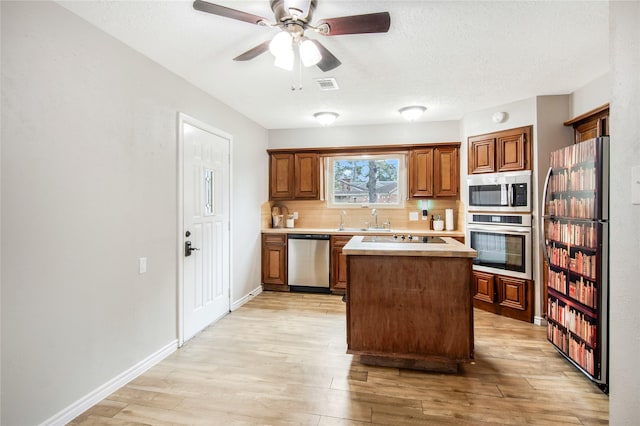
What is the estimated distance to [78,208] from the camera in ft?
6.61

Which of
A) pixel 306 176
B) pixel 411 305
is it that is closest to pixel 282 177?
pixel 306 176

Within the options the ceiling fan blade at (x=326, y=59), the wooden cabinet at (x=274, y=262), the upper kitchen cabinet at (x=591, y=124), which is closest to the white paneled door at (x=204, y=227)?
the wooden cabinet at (x=274, y=262)

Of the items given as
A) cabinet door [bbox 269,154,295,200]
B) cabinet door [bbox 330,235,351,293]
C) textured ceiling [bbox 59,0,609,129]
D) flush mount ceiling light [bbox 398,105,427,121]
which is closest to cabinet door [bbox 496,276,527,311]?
cabinet door [bbox 330,235,351,293]

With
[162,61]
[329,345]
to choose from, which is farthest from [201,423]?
[162,61]

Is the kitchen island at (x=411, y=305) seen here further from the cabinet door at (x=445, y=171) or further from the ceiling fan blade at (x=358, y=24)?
the cabinet door at (x=445, y=171)

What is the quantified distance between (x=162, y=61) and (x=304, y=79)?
1.28 m

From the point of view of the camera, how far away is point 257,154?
482 centimetres

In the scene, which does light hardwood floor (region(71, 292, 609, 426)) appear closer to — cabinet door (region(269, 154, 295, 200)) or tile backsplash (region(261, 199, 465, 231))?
tile backsplash (region(261, 199, 465, 231))

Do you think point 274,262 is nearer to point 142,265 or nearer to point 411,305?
point 142,265

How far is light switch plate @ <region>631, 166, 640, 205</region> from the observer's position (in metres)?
1.17

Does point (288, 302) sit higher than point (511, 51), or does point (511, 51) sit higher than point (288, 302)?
point (511, 51)

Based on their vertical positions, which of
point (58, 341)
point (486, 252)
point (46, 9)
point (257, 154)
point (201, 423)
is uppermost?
point (46, 9)

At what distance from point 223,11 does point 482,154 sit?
3544 mm

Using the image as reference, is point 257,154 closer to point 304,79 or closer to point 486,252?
point 304,79
